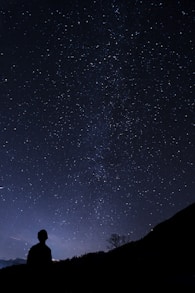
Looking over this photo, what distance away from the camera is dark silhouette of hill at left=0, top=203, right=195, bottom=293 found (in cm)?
568

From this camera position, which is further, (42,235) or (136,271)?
(136,271)

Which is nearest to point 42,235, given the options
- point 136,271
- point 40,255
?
point 40,255

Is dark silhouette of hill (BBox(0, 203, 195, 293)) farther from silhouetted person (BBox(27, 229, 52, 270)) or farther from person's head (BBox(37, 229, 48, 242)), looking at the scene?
person's head (BBox(37, 229, 48, 242))

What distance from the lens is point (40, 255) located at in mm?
5129

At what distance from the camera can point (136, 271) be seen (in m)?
7.55

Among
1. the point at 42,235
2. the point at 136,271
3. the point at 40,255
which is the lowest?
the point at 136,271

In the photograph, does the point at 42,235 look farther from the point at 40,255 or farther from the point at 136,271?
the point at 136,271

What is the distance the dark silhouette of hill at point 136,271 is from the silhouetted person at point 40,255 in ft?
0.43

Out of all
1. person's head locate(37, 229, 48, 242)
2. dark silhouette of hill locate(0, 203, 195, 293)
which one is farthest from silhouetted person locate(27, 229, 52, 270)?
dark silhouette of hill locate(0, 203, 195, 293)

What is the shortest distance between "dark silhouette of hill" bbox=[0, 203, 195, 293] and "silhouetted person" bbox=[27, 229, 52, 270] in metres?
0.13

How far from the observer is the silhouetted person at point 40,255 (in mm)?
5113

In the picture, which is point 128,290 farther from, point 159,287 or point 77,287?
point 77,287

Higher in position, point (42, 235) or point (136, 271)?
point (42, 235)

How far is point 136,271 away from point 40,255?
3.65m
